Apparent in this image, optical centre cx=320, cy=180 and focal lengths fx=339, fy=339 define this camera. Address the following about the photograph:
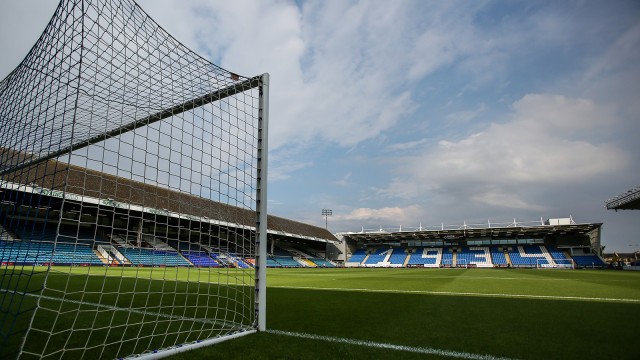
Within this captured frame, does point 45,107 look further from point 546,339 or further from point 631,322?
point 631,322

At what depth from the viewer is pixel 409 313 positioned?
5.20m

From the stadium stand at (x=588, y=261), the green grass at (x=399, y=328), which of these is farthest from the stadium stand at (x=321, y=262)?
the green grass at (x=399, y=328)

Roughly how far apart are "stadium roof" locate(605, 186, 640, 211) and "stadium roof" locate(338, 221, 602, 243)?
6453 millimetres

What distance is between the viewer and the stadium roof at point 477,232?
3716 cm

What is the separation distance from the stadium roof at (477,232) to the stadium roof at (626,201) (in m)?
6.45

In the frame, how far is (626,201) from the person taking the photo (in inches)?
1065

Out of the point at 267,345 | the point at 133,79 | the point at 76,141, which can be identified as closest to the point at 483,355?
the point at 267,345

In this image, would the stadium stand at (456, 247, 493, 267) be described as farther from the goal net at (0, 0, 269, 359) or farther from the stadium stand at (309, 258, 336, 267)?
the goal net at (0, 0, 269, 359)

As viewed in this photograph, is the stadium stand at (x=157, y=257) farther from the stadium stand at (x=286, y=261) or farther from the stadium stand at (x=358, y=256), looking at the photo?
the stadium stand at (x=358, y=256)

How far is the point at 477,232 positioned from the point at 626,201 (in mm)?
15921

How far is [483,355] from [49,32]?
5.52m

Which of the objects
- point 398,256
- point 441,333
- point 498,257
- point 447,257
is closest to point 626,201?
point 498,257

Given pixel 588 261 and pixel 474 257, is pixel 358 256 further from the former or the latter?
pixel 588 261

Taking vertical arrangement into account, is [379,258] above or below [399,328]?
below
